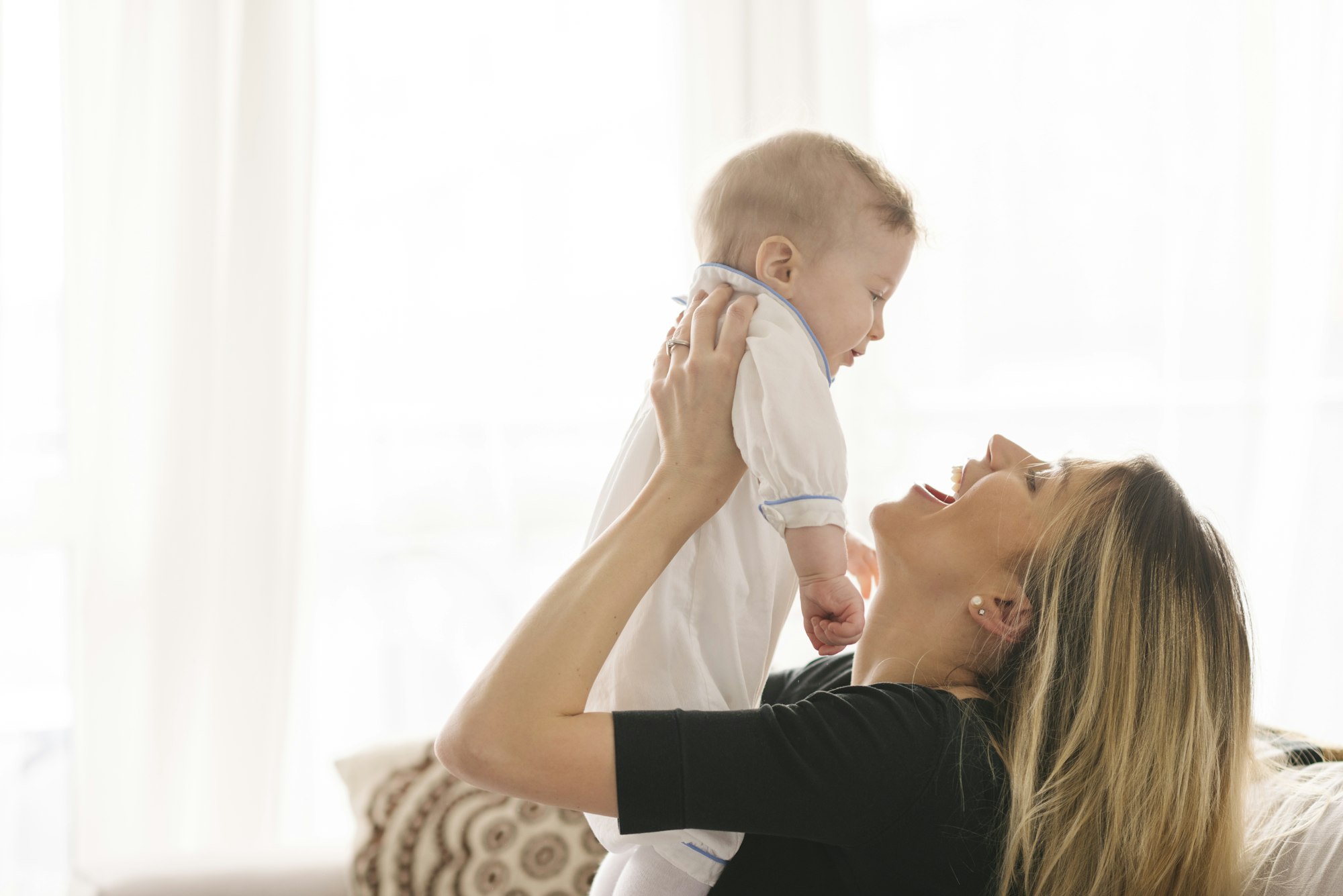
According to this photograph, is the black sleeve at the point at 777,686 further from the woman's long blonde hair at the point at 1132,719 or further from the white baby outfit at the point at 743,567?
the woman's long blonde hair at the point at 1132,719

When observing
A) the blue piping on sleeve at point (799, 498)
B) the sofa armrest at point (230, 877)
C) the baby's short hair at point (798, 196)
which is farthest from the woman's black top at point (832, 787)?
the sofa armrest at point (230, 877)

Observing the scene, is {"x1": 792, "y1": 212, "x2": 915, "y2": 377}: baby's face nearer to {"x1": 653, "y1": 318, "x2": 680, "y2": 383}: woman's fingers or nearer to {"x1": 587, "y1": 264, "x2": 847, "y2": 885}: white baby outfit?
{"x1": 587, "y1": 264, "x2": 847, "y2": 885}: white baby outfit

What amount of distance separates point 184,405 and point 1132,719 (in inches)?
83.4

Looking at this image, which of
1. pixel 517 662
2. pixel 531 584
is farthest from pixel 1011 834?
pixel 531 584

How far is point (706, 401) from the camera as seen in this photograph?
3.77ft

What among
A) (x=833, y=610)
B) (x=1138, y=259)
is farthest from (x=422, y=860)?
(x=1138, y=259)

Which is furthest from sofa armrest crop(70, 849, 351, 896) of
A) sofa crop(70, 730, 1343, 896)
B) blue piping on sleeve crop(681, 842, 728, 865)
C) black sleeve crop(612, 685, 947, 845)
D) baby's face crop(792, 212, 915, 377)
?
baby's face crop(792, 212, 915, 377)

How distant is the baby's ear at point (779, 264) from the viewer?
3.97 feet

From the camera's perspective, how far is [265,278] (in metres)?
2.42

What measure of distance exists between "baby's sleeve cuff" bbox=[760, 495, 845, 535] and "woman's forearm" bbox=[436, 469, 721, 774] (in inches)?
2.7

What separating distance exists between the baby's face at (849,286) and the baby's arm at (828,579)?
0.26 m

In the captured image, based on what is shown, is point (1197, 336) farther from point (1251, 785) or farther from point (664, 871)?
point (664, 871)

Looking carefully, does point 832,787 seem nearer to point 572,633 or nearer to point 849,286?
point 572,633

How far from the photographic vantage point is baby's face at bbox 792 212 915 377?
121cm
